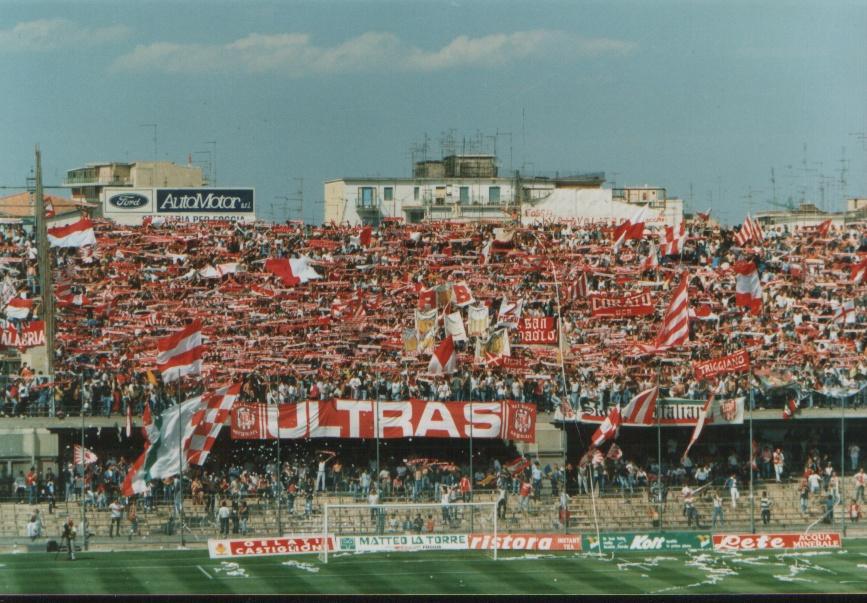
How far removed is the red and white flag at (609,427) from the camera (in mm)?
48125

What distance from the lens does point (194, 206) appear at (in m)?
87.1

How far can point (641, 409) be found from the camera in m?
50.4

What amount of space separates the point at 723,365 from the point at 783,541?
27.2 feet

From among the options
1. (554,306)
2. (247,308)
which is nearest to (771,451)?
(554,306)

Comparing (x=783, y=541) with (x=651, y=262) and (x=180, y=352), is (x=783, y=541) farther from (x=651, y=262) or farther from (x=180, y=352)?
(x=651, y=262)

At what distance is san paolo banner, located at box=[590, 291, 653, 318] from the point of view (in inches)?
2361

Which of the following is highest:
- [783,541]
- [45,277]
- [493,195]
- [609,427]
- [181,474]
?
[493,195]

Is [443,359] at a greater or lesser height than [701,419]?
greater

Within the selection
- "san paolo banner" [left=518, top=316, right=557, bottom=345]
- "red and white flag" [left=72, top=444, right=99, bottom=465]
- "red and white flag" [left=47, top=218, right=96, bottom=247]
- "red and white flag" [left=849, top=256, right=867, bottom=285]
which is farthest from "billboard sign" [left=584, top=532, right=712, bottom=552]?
"red and white flag" [left=47, top=218, right=96, bottom=247]

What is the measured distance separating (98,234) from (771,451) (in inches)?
1351

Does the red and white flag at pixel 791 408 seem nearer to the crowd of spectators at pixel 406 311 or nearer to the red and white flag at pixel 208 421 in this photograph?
the crowd of spectators at pixel 406 311

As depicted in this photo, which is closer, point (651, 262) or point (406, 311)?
point (406, 311)

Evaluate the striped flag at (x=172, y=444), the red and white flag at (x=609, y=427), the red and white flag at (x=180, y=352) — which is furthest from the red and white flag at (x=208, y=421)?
the red and white flag at (x=609, y=427)

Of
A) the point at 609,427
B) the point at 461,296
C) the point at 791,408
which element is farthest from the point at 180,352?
the point at 791,408
